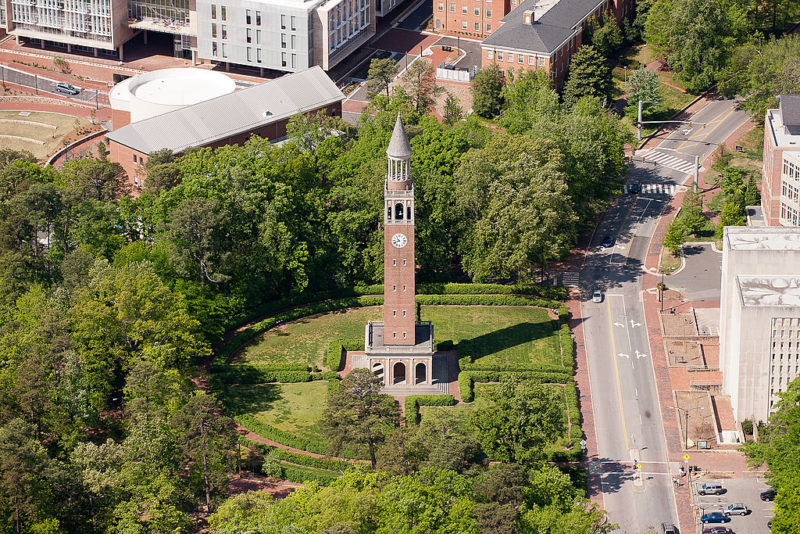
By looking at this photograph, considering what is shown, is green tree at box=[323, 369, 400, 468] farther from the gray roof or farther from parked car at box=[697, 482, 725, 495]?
parked car at box=[697, 482, 725, 495]

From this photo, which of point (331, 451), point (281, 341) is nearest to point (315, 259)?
point (281, 341)

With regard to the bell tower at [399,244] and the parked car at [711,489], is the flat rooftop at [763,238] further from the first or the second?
the bell tower at [399,244]

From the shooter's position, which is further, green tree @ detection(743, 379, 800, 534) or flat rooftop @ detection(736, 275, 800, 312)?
flat rooftop @ detection(736, 275, 800, 312)

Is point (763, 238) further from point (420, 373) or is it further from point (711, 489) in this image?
point (420, 373)

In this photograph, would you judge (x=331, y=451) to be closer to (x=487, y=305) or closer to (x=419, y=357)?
(x=419, y=357)

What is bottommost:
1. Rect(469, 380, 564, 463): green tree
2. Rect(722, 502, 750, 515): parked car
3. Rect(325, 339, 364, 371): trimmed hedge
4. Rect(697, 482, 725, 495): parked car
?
Rect(722, 502, 750, 515): parked car

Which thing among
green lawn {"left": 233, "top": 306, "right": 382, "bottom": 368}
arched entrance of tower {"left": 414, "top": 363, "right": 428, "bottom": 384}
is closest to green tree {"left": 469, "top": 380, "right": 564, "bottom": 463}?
arched entrance of tower {"left": 414, "top": 363, "right": 428, "bottom": 384}

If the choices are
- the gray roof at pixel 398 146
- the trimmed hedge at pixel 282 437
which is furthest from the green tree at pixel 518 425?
the gray roof at pixel 398 146
